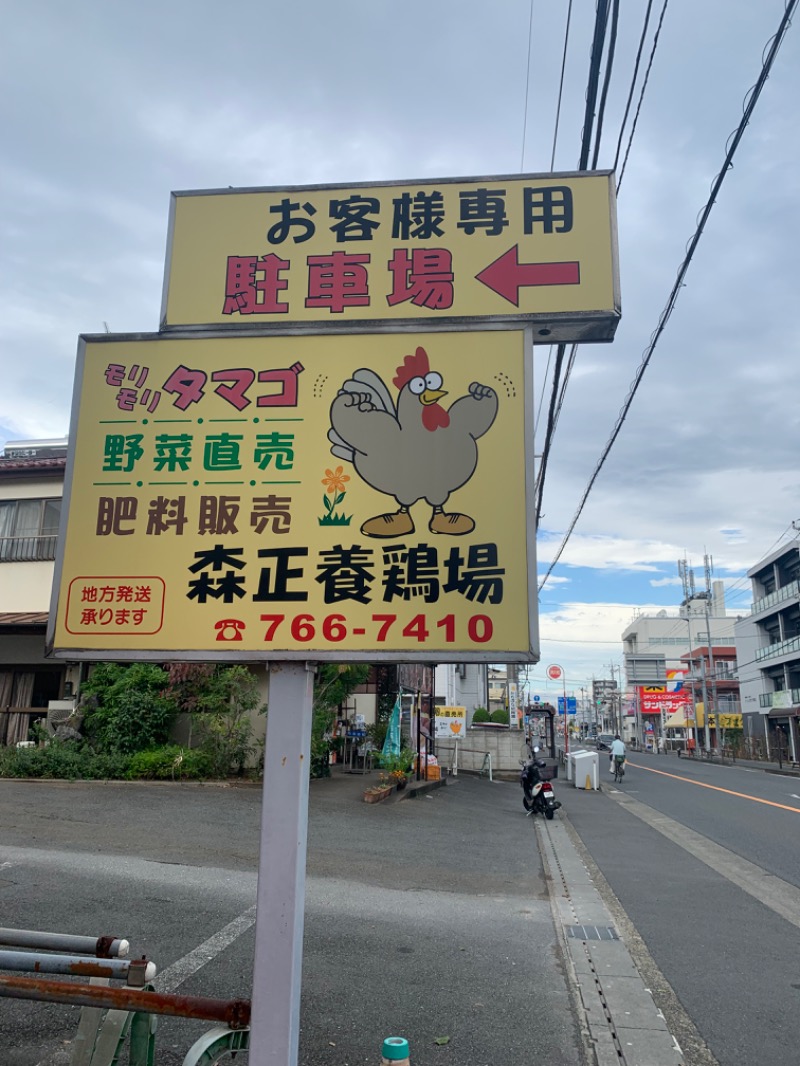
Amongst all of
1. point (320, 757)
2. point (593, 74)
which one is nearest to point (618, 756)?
point (320, 757)

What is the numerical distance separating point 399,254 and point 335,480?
1402 mm

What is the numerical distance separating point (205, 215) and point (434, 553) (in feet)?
7.90

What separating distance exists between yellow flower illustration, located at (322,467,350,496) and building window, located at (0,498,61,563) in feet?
51.3

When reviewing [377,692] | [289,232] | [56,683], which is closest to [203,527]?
[289,232]

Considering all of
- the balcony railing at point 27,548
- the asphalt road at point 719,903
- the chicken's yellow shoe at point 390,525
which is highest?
the balcony railing at point 27,548

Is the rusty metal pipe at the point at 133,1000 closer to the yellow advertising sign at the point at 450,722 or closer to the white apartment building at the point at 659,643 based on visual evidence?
the yellow advertising sign at the point at 450,722

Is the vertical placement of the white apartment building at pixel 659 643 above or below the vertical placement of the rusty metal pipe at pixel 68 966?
above

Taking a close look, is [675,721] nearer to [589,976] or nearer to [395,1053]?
[589,976]

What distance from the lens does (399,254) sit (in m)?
4.14

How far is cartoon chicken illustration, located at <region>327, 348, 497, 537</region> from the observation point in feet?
11.6

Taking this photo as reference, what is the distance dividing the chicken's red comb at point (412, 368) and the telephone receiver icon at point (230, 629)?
1.36 meters

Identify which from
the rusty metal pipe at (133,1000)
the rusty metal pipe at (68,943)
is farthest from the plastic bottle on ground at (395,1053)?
the rusty metal pipe at (68,943)

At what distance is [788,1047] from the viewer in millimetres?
4656

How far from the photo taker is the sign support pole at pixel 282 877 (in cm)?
296
